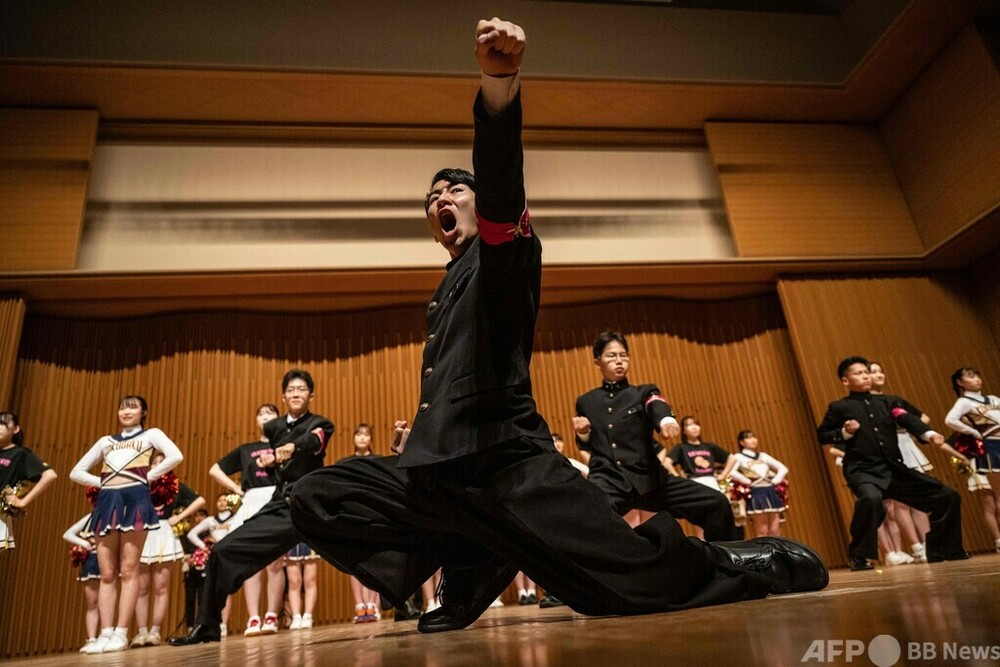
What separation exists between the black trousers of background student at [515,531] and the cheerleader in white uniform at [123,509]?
3307 millimetres

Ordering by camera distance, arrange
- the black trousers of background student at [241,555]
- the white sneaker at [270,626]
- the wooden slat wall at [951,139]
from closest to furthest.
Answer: the black trousers of background student at [241,555] < the white sneaker at [270,626] < the wooden slat wall at [951,139]

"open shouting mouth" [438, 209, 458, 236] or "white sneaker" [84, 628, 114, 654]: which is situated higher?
"open shouting mouth" [438, 209, 458, 236]

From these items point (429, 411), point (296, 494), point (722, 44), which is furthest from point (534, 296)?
point (722, 44)

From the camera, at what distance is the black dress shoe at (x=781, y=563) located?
1.94 m

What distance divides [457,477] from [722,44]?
827 cm

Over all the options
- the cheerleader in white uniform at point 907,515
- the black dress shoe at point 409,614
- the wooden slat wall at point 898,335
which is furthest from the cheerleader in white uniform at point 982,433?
the black dress shoe at point 409,614

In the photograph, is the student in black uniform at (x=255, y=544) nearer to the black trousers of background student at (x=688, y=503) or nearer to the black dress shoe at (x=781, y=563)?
the black trousers of background student at (x=688, y=503)

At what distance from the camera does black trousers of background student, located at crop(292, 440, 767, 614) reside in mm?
1678

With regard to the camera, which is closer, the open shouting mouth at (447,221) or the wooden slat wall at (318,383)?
the open shouting mouth at (447,221)

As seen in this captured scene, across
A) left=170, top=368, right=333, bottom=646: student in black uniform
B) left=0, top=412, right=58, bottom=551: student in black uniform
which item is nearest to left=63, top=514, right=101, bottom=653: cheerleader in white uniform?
left=0, top=412, right=58, bottom=551: student in black uniform

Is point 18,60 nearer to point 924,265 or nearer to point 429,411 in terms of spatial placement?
point 429,411

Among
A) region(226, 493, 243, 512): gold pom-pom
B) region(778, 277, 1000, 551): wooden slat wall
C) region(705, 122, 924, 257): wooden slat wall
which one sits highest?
region(705, 122, 924, 257): wooden slat wall

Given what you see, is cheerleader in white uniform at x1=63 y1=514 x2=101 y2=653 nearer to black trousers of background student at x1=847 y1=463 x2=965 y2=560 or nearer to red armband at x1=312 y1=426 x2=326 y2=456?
red armband at x1=312 y1=426 x2=326 y2=456

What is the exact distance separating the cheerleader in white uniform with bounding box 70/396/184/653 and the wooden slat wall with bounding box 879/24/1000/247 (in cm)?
836
